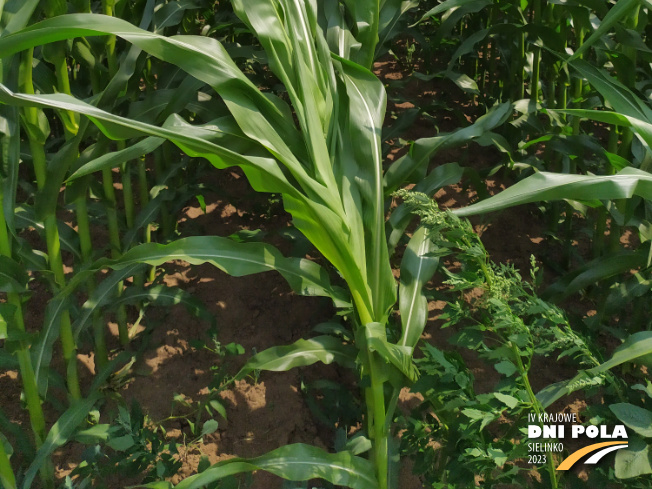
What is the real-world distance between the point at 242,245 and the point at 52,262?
767mm

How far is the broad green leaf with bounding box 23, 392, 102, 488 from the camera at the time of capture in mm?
2043

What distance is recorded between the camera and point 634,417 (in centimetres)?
144

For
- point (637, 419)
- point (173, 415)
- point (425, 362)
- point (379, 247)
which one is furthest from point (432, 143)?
point (173, 415)

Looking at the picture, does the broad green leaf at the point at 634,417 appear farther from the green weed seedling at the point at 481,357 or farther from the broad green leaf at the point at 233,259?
the broad green leaf at the point at 233,259

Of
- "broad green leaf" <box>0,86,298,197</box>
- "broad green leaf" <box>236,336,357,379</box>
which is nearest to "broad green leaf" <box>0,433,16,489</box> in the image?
"broad green leaf" <box>236,336,357,379</box>

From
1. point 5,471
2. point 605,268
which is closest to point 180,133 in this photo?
point 5,471

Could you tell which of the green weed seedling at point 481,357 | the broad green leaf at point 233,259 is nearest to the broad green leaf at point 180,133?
the broad green leaf at point 233,259

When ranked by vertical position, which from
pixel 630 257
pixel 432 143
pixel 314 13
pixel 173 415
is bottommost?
pixel 173 415

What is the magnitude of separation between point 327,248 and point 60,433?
1076 millimetres

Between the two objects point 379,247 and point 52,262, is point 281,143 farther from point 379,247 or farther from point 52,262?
point 52,262

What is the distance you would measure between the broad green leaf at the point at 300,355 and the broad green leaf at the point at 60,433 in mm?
616

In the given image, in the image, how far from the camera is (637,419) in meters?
1.44

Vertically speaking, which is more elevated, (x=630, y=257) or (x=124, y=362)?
(x=630, y=257)

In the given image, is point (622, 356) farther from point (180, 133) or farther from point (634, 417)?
point (180, 133)
